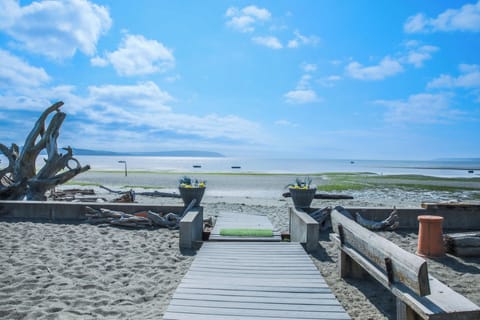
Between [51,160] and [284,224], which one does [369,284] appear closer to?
[284,224]

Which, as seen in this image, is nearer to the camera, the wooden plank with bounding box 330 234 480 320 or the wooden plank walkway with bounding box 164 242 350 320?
the wooden plank with bounding box 330 234 480 320

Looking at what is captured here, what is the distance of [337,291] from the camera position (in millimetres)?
4449

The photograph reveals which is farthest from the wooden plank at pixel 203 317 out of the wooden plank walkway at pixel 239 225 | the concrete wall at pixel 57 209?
the concrete wall at pixel 57 209

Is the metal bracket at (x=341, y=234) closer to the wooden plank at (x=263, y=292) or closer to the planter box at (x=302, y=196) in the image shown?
the wooden plank at (x=263, y=292)

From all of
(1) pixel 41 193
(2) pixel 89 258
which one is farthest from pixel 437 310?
(1) pixel 41 193

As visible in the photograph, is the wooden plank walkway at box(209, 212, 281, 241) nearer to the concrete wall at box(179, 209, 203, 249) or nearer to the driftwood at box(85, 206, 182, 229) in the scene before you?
the concrete wall at box(179, 209, 203, 249)

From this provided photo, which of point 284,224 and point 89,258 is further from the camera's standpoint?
point 284,224

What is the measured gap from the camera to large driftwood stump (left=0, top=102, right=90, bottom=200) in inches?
470

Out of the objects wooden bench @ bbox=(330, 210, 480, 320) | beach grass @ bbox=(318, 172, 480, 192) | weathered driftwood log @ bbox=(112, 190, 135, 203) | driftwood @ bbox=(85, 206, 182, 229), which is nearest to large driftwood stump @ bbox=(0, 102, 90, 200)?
weathered driftwood log @ bbox=(112, 190, 135, 203)

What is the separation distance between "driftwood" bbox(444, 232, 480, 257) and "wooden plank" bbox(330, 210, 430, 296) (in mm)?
2937

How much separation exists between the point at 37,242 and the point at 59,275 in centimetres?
229

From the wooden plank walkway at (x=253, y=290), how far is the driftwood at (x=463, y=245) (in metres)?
3.10

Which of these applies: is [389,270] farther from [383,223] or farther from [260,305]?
[383,223]

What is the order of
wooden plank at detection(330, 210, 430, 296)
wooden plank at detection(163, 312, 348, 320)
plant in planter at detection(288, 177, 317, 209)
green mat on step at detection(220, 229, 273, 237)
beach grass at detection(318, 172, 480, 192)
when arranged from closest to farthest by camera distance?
wooden plank at detection(330, 210, 430, 296)
wooden plank at detection(163, 312, 348, 320)
green mat on step at detection(220, 229, 273, 237)
plant in planter at detection(288, 177, 317, 209)
beach grass at detection(318, 172, 480, 192)
